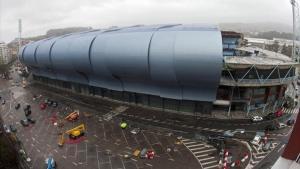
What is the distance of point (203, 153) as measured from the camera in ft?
179

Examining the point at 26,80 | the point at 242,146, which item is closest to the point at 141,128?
the point at 242,146

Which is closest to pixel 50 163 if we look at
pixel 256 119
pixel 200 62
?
pixel 200 62

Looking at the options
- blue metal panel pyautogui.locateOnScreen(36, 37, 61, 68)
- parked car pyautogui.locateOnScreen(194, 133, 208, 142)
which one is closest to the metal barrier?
parked car pyautogui.locateOnScreen(194, 133, 208, 142)

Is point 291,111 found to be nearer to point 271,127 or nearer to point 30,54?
point 271,127

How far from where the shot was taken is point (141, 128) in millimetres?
68938

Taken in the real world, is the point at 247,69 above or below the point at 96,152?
above

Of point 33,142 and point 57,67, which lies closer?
point 33,142

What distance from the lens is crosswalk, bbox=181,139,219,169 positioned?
165ft

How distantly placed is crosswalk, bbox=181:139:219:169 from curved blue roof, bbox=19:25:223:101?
18299 millimetres

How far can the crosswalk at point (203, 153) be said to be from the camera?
50438mm

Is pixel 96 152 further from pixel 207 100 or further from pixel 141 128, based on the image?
pixel 207 100

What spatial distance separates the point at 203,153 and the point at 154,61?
30315 millimetres

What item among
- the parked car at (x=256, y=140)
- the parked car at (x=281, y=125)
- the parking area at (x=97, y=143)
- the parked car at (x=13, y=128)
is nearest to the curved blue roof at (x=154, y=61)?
the parking area at (x=97, y=143)

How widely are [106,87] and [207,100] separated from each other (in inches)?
1448
